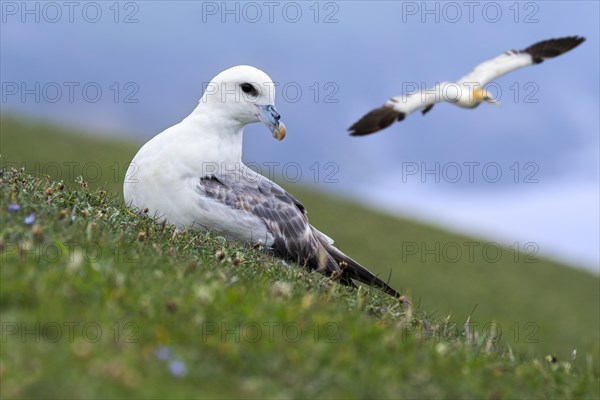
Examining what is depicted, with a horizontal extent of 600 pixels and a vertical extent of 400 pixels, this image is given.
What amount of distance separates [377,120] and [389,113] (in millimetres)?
163

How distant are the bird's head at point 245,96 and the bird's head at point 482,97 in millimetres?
2331

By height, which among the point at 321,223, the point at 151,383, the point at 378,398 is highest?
the point at 151,383

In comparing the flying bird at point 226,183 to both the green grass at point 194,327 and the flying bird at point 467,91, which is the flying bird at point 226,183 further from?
the flying bird at point 467,91

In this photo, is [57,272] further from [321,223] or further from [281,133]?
[321,223]

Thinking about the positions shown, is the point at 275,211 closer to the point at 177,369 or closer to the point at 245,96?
the point at 245,96

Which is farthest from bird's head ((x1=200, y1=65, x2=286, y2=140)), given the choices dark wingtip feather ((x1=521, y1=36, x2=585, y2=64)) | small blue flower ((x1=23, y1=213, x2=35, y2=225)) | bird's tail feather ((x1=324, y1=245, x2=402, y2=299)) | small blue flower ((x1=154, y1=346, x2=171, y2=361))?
small blue flower ((x1=154, y1=346, x2=171, y2=361))

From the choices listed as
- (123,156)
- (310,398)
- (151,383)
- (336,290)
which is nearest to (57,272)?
(151,383)

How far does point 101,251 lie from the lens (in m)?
6.69

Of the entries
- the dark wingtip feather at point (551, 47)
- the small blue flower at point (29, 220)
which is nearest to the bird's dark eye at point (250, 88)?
the dark wingtip feather at point (551, 47)

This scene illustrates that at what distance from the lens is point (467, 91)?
945cm

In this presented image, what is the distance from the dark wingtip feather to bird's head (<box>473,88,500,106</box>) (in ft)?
3.67

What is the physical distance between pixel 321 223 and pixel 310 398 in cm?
3329

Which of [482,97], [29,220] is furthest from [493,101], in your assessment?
[29,220]

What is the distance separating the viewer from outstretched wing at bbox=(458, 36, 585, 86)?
9828 millimetres
